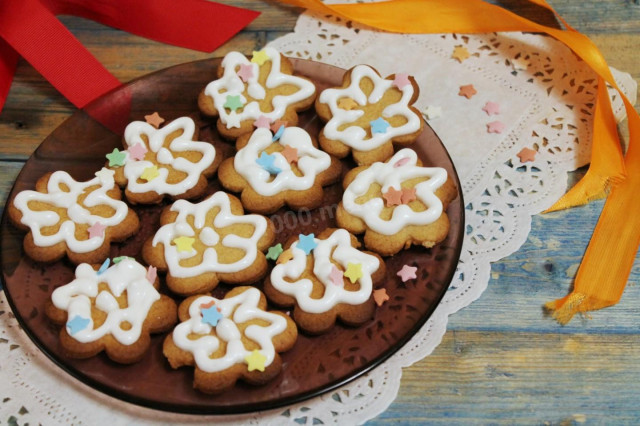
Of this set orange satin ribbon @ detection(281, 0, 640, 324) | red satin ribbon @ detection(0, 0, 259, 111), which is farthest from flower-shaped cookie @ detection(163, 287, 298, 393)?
red satin ribbon @ detection(0, 0, 259, 111)

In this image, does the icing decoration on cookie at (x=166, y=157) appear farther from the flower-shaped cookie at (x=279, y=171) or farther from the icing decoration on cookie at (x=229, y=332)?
the icing decoration on cookie at (x=229, y=332)

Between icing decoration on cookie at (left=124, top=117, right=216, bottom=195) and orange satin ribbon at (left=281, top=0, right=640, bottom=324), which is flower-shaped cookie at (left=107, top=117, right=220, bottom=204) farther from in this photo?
orange satin ribbon at (left=281, top=0, right=640, bottom=324)

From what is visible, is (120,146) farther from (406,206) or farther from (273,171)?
(406,206)

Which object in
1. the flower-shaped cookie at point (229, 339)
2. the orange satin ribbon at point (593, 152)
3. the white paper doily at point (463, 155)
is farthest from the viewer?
the orange satin ribbon at point (593, 152)

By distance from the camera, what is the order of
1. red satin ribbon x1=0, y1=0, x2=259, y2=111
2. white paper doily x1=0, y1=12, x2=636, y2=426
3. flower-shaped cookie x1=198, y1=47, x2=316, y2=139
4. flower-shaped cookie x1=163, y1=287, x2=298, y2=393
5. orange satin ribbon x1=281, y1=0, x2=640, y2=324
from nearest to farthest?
flower-shaped cookie x1=163, y1=287, x2=298, y2=393 → white paper doily x1=0, y1=12, x2=636, y2=426 → orange satin ribbon x1=281, y1=0, x2=640, y2=324 → flower-shaped cookie x1=198, y1=47, x2=316, y2=139 → red satin ribbon x1=0, y1=0, x2=259, y2=111

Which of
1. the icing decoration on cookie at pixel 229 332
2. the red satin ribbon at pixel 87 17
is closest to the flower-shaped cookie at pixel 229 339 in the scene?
the icing decoration on cookie at pixel 229 332

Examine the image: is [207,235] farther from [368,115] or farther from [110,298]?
[368,115]
